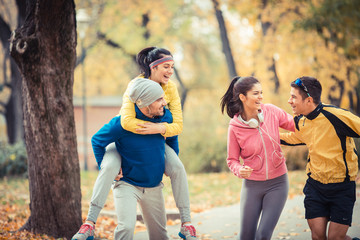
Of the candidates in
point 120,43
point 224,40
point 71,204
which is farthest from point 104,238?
point 120,43

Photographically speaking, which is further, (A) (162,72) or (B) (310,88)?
(A) (162,72)

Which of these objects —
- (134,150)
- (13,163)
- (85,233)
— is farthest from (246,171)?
(13,163)

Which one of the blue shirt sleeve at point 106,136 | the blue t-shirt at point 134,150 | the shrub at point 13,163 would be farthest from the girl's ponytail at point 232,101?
the shrub at point 13,163

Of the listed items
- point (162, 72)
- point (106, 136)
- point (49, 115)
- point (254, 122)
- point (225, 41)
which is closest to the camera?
point (106, 136)

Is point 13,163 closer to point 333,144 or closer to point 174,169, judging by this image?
point 174,169

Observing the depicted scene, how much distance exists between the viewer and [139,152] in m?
4.12

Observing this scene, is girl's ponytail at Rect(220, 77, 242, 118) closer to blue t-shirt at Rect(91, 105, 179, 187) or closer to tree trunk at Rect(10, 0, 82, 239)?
blue t-shirt at Rect(91, 105, 179, 187)

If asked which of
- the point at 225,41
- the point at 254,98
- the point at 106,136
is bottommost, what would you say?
the point at 106,136

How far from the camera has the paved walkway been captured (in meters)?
6.05

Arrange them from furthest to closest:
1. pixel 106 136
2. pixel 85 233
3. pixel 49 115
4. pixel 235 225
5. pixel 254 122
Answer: pixel 235 225
pixel 49 115
pixel 254 122
pixel 106 136
pixel 85 233

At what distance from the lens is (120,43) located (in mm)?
21578

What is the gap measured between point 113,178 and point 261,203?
160 cm

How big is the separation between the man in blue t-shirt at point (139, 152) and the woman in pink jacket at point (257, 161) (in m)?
0.80

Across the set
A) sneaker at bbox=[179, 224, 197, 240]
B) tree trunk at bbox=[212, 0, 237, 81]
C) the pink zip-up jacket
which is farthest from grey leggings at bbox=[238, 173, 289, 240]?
tree trunk at bbox=[212, 0, 237, 81]
